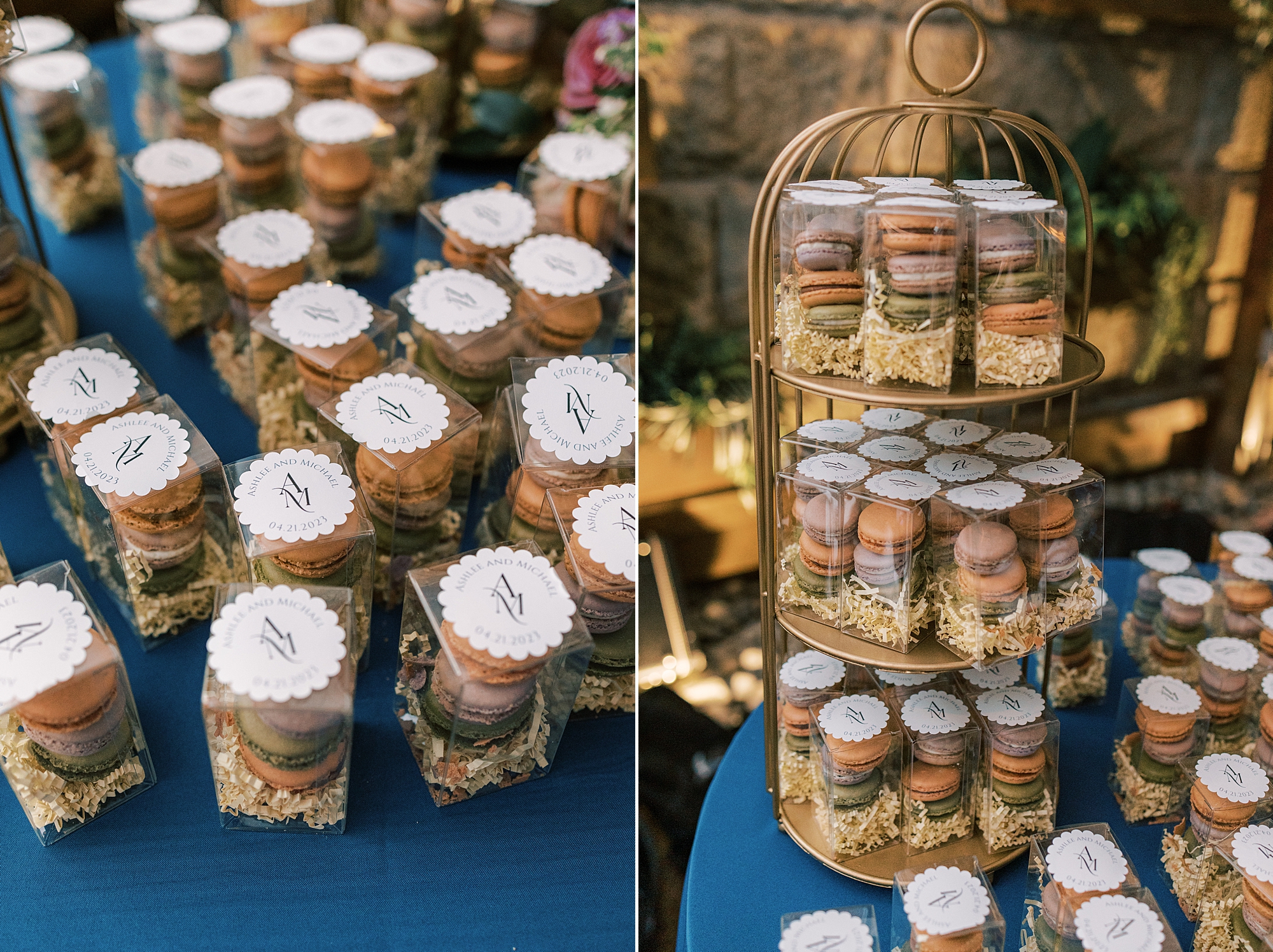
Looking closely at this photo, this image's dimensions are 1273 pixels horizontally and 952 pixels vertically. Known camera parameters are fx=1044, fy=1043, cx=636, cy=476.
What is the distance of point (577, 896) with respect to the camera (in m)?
1.32

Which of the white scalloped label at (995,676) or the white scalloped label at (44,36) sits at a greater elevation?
the white scalloped label at (44,36)

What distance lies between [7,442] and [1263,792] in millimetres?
2053

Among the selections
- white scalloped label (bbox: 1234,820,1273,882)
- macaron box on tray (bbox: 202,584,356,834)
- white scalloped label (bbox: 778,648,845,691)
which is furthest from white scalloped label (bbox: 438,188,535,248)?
white scalloped label (bbox: 1234,820,1273,882)

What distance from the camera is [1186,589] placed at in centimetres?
165

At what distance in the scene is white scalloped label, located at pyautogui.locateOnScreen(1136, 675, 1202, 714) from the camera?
142 cm

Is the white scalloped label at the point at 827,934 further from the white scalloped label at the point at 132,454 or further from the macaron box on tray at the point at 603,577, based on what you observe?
the white scalloped label at the point at 132,454

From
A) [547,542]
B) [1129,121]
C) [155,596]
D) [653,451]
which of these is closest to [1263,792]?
[547,542]

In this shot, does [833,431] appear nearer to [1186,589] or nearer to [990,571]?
[990,571]

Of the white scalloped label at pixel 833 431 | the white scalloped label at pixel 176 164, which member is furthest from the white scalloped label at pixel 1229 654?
the white scalloped label at pixel 176 164

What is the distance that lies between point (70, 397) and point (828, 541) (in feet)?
3.75

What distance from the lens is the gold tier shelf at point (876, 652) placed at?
4.01 feet

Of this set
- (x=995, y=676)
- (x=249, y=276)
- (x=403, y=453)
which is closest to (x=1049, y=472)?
(x=995, y=676)

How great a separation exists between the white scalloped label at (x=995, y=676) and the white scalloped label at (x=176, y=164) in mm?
A: 1652

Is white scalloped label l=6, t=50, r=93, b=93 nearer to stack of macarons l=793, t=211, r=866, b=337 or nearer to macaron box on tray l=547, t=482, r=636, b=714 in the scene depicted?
macaron box on tray l=547, t=482, r=636, b=714
